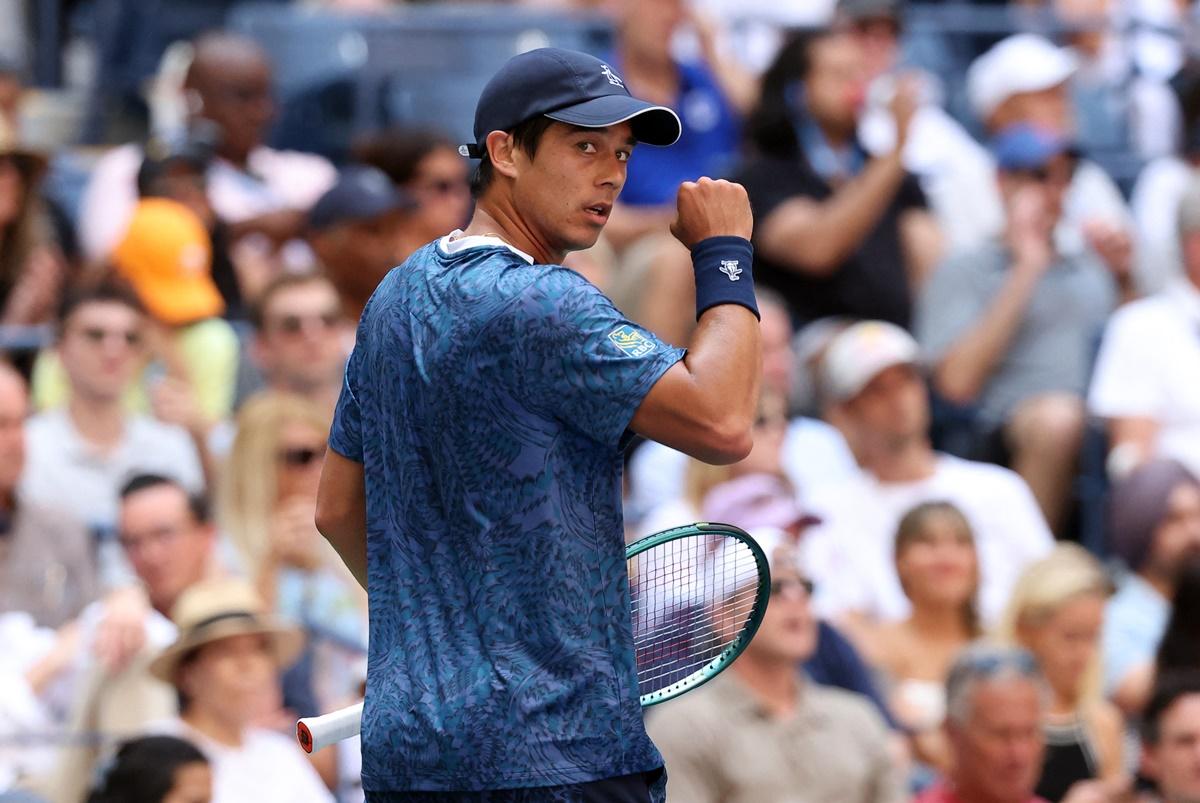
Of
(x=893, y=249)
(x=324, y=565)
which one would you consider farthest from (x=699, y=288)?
(x=893, y=249)

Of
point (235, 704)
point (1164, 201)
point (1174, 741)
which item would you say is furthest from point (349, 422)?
point (1164, 201)

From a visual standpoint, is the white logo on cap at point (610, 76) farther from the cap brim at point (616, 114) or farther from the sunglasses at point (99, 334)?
the sunglasses at point (99, 334)

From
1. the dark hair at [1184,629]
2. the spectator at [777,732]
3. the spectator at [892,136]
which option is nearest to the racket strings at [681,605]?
the spectator at [777,732]

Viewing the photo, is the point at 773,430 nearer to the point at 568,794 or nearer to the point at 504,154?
the point at 504,154

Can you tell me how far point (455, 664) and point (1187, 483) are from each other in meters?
A: 4.25

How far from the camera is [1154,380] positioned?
24.2 ft

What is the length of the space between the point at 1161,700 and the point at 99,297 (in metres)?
3.48

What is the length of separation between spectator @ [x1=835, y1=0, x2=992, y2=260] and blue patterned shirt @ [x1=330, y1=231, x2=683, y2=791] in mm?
5916

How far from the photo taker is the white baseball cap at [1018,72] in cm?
866

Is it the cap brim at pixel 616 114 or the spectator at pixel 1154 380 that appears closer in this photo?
the cap brim at pixel 616 114

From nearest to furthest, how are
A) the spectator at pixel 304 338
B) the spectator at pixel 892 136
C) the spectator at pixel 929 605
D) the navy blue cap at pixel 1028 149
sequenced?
1. the spectator at pixel 929 605
2. the spectator at pixel 304 338
3. the navy blue cap at pixel 1028 149
4. the spectator at pixel 892 136

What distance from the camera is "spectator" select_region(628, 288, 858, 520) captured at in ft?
23.0

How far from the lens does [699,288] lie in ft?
9.80

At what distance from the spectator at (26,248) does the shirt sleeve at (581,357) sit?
5091 mm
